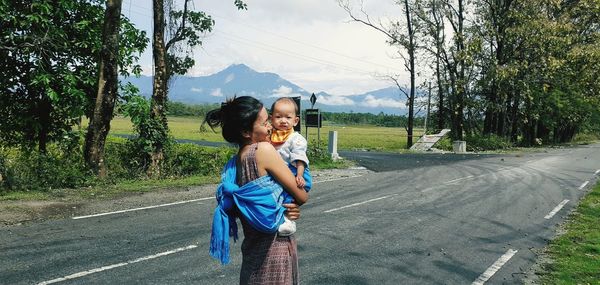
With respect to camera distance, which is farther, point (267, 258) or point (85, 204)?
point (85, 204)

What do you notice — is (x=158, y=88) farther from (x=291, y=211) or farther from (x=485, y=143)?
(x=485, y=143)

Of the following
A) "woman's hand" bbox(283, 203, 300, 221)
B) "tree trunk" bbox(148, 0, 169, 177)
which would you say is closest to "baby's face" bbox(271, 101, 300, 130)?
"woman's hand" bbox(283, 203, 300, 221)

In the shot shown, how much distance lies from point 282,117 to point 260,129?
40 cm

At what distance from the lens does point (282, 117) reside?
3432 mm

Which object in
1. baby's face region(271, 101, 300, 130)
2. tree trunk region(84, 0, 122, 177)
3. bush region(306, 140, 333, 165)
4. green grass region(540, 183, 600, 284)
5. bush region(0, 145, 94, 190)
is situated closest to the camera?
baby's face region(271, 101, 300, 130)

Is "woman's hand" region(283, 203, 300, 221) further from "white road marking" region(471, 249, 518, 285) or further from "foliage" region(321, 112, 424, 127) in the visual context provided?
"foliage" region(321, 112, 424, 127)

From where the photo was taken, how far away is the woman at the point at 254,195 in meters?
2.94

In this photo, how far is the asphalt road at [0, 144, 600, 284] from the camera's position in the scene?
594 centimetres

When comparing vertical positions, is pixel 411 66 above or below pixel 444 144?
above

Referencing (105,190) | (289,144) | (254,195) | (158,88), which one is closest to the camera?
(254,195)

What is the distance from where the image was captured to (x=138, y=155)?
15.5m

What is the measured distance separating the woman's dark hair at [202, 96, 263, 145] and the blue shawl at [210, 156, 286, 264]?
0.24 m

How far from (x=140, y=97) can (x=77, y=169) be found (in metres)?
2.84

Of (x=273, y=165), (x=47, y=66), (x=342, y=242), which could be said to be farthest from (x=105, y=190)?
(x=273, y=165)
